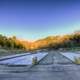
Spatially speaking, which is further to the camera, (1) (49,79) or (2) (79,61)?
(2) (79,61)

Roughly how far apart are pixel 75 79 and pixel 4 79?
351 cm

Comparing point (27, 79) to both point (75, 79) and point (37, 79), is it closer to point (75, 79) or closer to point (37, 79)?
point (37, 79)

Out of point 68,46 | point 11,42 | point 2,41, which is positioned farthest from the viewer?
point 68,46

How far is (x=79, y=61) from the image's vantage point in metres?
23.8

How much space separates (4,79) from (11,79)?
351mm

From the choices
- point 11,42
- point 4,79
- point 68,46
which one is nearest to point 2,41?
point 11,42

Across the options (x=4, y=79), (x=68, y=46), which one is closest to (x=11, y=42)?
(x=68, y=46)

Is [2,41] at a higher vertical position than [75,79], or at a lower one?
higher

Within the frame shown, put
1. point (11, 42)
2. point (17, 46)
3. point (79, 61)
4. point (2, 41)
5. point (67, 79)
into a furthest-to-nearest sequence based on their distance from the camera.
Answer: point (17, 46) → point (11, 42) → point (2, 41) → point (79, 61) → point (67, 79)

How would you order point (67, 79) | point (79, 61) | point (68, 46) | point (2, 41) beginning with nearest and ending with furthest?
point (67, 79), point (79, 61), point (2, 41), point (68, 46)

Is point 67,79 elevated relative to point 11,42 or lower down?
lower down

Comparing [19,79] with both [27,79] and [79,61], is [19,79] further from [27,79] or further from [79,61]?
[79,61]

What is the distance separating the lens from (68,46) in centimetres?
15638

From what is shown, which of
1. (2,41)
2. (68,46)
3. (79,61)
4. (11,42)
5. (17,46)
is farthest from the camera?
(68,46)
